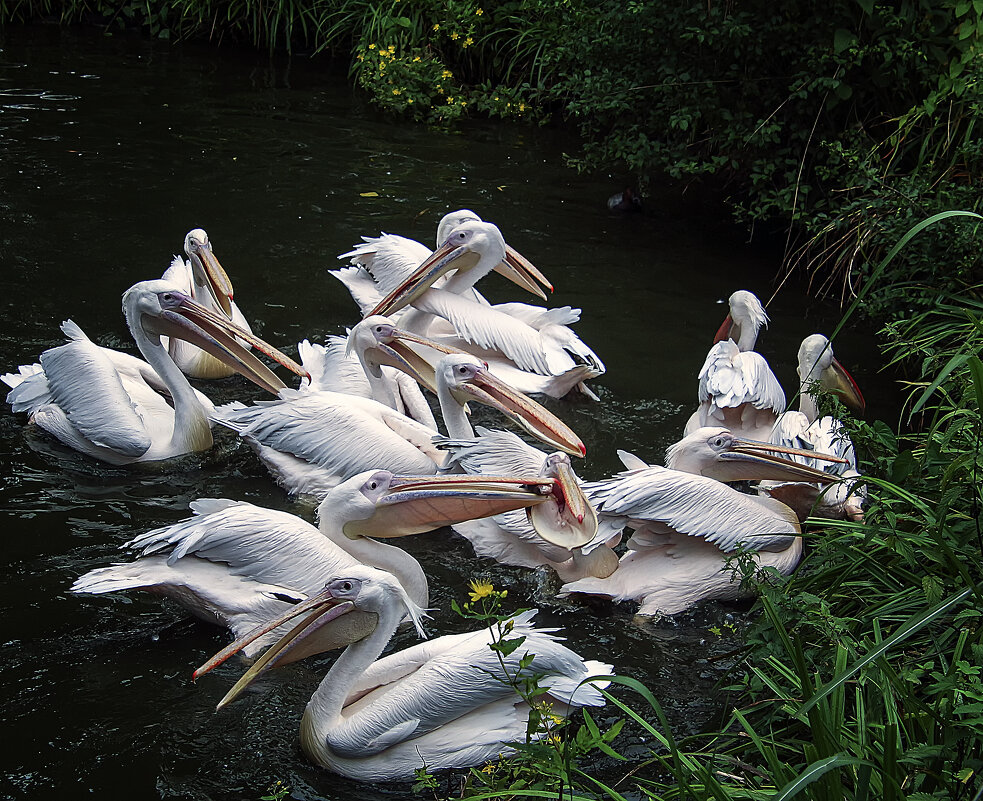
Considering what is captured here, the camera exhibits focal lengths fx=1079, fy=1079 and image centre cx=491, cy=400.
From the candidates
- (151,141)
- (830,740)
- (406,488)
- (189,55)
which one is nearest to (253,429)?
(406,488)

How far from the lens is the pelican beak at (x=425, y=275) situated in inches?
205

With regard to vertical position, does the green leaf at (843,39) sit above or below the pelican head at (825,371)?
above

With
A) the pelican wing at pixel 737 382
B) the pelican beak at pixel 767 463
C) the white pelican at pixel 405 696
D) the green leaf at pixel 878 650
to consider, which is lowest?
the white pelican at pixel 405 696

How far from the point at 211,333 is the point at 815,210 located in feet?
12.3

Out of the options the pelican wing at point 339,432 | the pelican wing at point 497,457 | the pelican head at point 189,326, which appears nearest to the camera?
the pelican wing at point 497,457

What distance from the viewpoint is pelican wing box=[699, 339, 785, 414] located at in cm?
445

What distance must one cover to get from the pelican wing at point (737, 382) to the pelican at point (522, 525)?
0.96 m

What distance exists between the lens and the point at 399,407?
15.9ft

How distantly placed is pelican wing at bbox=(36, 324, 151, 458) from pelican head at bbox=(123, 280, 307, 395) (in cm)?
22

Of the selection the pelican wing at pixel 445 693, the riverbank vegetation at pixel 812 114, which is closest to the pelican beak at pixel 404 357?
the pelican wing at pixel 445 693

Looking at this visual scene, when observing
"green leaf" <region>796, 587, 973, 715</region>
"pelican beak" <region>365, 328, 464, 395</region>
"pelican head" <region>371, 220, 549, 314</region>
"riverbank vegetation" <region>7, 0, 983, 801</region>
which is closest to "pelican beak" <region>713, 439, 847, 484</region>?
"riverbank vegetation" <region>7, 0, 983, 801</region>

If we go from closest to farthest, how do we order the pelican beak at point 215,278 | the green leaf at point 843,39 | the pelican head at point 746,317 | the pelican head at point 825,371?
the pelican head at point 825,371
the pelican head at point 746,317
the pelican beak at point 215,278
the green leaf at point 843,39

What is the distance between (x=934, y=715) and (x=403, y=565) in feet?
5.99

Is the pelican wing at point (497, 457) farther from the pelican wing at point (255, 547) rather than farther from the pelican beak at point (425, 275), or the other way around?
the pelican beak at point (425, 275)
